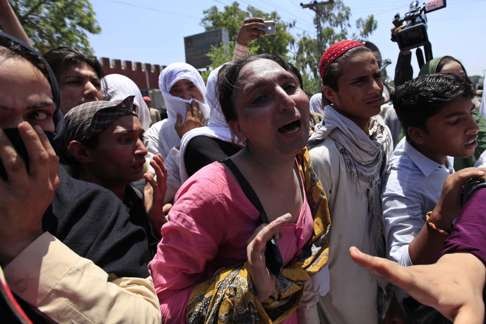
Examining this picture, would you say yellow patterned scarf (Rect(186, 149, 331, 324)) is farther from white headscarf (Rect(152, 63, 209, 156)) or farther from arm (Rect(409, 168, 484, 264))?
white headscarf (Rect(152, 63, 209, 156))

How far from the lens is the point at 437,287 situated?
84 cm

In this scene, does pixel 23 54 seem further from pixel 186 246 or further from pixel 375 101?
pixel 375 101

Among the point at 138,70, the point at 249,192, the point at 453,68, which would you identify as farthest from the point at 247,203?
the point at 138,70

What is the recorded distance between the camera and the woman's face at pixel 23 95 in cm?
98

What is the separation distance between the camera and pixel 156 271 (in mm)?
1311

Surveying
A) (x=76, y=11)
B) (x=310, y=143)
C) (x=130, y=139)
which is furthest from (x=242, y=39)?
(x=76, y=11)

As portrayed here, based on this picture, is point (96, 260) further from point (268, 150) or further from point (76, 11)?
point (76, 11)

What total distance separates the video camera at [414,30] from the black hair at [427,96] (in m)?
1.46

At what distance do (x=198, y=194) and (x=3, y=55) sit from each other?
643mm

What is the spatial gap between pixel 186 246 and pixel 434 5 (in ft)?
10.3

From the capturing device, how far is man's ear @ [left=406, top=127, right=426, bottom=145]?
1.80 m

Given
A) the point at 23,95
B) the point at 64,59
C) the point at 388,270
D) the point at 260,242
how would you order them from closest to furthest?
the point at 388,270 < the point at 23,95 < the point at 260,242 < the point at 64,59

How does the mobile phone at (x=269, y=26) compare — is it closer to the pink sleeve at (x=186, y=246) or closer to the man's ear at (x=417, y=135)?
the man's ear at (x=417, y=135)

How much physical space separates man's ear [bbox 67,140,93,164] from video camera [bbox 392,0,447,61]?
8.31 feet
